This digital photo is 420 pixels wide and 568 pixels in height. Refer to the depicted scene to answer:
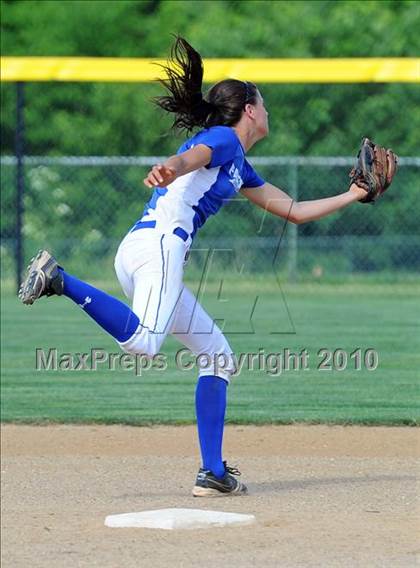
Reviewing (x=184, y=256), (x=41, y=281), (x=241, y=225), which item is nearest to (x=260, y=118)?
(x=184, y=256)

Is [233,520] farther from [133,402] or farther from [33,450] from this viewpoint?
[133,402]

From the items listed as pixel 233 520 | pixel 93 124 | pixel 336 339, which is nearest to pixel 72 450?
pixel 233 520

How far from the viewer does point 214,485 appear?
562 cm

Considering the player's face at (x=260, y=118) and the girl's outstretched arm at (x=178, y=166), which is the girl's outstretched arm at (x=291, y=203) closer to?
the player's face at (x=260, y=118)

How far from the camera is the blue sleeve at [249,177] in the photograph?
567 cm

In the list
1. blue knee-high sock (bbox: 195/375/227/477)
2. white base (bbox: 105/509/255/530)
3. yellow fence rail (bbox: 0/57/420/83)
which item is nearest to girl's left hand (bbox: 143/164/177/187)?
blue knee-high sock (bbox: 195/375/227/477)

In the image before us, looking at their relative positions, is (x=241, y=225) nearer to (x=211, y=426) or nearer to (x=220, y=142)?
(x=211, y=426)

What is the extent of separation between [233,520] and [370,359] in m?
5.79

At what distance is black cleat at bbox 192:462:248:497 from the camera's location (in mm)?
5605

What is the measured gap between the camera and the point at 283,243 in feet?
55.2

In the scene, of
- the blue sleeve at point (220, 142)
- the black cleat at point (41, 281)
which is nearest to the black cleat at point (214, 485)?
the black cleat at point (41, 281)

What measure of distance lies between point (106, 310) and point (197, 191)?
0.63m

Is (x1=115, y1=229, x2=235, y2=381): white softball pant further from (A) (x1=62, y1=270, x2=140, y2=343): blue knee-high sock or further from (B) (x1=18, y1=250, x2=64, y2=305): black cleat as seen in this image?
(B) (x1=18, y1=250, x2=64, y2=305): black cleat

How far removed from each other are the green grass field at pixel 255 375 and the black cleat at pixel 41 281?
2.57m
